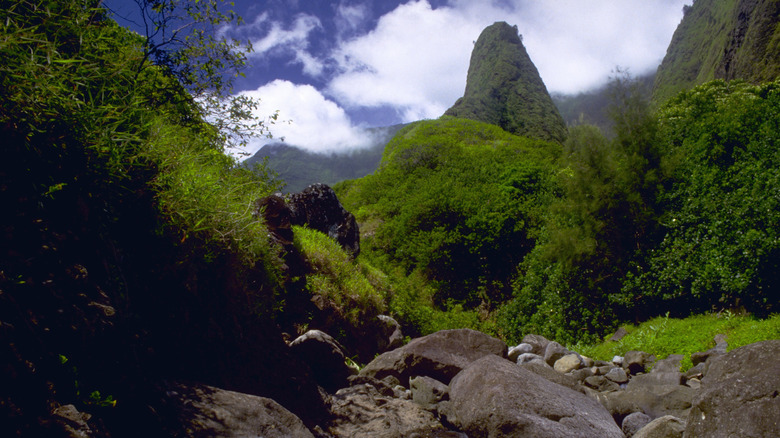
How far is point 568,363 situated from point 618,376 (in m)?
0.89

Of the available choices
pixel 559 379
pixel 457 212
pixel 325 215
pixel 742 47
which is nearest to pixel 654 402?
pixel 559 379

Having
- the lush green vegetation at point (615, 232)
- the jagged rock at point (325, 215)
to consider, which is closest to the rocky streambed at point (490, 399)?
the lush green vegetation at point (615, 232)

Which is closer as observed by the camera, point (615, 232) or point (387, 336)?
point (387, 336)

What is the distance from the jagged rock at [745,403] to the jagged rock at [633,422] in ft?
4.29

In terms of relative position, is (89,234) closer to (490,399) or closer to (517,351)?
(490,399)

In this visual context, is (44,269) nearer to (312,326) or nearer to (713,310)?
(312,326)

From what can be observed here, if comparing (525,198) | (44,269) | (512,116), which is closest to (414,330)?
(525,198)

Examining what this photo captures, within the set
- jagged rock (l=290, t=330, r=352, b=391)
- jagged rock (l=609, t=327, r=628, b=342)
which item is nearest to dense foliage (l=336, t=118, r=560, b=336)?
jagged rock (l=609, t=327, r=628, b=342)

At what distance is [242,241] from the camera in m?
4.33

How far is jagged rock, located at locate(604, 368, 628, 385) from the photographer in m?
7.15

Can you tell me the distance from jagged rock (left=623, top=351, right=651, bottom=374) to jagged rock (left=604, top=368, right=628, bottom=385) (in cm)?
32

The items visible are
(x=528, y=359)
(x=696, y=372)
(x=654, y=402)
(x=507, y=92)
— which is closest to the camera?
(x=654, y=402)

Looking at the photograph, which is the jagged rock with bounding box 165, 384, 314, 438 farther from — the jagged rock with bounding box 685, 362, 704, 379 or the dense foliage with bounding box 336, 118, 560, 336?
the dense foliage with bounding box 336, 118, 560, 336

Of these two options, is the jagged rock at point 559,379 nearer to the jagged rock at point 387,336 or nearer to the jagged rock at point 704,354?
the jagged rock at point 704,354
